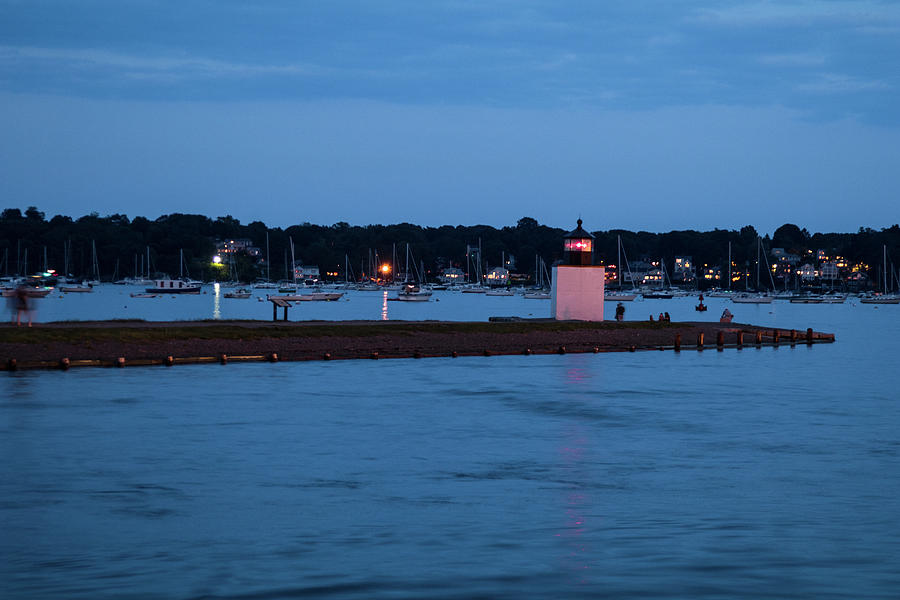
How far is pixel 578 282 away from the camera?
202ft

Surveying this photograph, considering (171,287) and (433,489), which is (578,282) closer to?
(433,489)

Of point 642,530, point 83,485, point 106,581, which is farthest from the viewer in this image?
point 83,485

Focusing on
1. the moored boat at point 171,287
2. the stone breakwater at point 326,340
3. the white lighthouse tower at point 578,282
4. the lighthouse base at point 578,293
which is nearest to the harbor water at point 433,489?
the stone breakwater at point 326,340

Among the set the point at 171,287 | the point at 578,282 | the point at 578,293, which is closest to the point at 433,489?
the point at 578,282

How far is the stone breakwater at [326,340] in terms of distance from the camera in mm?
42500

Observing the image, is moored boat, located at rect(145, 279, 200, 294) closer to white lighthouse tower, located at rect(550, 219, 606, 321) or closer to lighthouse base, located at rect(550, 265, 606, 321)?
lighthouse base, located at rect(550, 265, 606, 321)

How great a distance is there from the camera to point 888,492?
69.2 ft

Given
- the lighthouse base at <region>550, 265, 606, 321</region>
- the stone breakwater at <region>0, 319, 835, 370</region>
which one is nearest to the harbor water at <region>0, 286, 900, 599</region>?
the stone breakwater at <region>0, 319, 835, 370</region>

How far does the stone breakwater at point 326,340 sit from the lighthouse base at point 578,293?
4.91ft

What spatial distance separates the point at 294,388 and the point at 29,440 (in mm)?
13849

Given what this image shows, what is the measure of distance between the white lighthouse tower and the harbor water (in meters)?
18.4

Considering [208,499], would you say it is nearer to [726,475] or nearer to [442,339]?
[726,475]

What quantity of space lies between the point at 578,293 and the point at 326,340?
18.5m

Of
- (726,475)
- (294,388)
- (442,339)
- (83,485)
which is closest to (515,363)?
(442,339)
